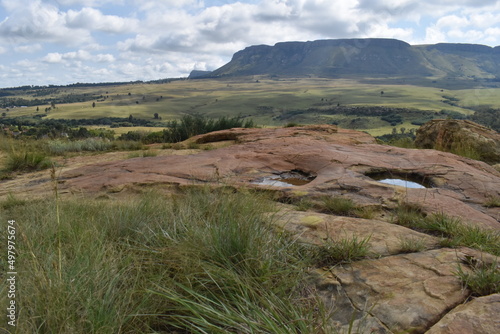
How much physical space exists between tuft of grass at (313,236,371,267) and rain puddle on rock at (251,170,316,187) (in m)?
2.66

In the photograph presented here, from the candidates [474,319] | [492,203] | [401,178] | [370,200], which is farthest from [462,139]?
[474,319]

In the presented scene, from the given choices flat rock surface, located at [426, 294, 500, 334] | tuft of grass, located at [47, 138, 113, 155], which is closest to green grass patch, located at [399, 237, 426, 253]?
flat rock surface, located at [426, 294, 500, 334]

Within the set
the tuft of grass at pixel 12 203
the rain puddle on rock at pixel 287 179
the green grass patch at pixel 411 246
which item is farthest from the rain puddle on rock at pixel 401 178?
the tuft of grass at pixel 12 203

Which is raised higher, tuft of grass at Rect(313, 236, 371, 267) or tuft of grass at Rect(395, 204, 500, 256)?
tuft of grass at Rect(313, 236, 371, 267)

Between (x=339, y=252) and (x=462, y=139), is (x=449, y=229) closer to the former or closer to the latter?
(x=339, y=252)

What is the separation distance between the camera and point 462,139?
9.73 metres

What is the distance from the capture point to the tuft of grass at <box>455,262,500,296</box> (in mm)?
2232

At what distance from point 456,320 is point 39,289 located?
95.5 inches

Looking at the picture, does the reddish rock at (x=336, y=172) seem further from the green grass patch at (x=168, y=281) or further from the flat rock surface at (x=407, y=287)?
the flat rock surface at (x=407, y=287)

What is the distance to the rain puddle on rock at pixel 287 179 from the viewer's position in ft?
18.5

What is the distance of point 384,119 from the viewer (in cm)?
5850

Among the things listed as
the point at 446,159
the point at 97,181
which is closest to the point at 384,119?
the point at 446,159

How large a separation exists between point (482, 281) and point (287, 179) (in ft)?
12.9

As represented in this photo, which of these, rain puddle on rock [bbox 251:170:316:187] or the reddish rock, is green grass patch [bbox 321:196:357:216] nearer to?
the reddish rock
